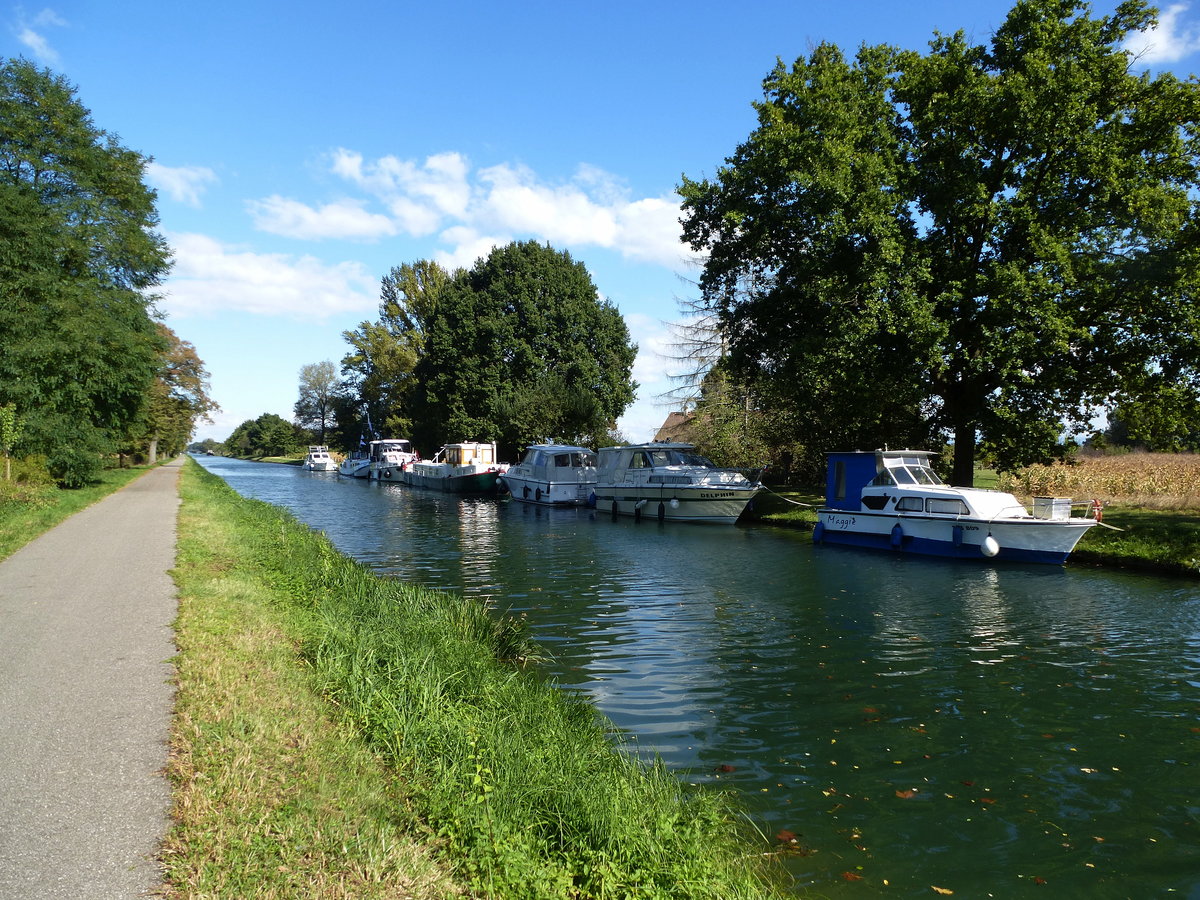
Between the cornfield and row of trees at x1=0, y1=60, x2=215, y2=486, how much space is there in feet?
103

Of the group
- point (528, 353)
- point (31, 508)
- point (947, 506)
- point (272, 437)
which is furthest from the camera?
point (272, 437)

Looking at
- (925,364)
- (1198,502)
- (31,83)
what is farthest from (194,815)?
(31,83)

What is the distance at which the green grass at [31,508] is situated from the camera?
613 inches

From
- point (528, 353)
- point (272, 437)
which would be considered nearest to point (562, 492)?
point (528, 353)

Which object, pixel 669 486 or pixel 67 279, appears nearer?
pixel 67 279

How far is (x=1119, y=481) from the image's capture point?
27.5 metres

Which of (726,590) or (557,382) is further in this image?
(557,382)

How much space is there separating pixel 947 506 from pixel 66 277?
93.0ft

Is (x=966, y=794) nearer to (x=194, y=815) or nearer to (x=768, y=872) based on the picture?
(x=768, y=872)

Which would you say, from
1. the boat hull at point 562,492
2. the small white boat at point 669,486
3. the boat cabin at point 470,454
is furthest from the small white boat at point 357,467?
the small white boat at point 669,486

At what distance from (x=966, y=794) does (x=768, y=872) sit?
2.24 m

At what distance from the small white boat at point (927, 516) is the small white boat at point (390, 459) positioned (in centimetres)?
4068

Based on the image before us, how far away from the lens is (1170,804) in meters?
6.25

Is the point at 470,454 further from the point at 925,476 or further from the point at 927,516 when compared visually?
the point at 927,516
